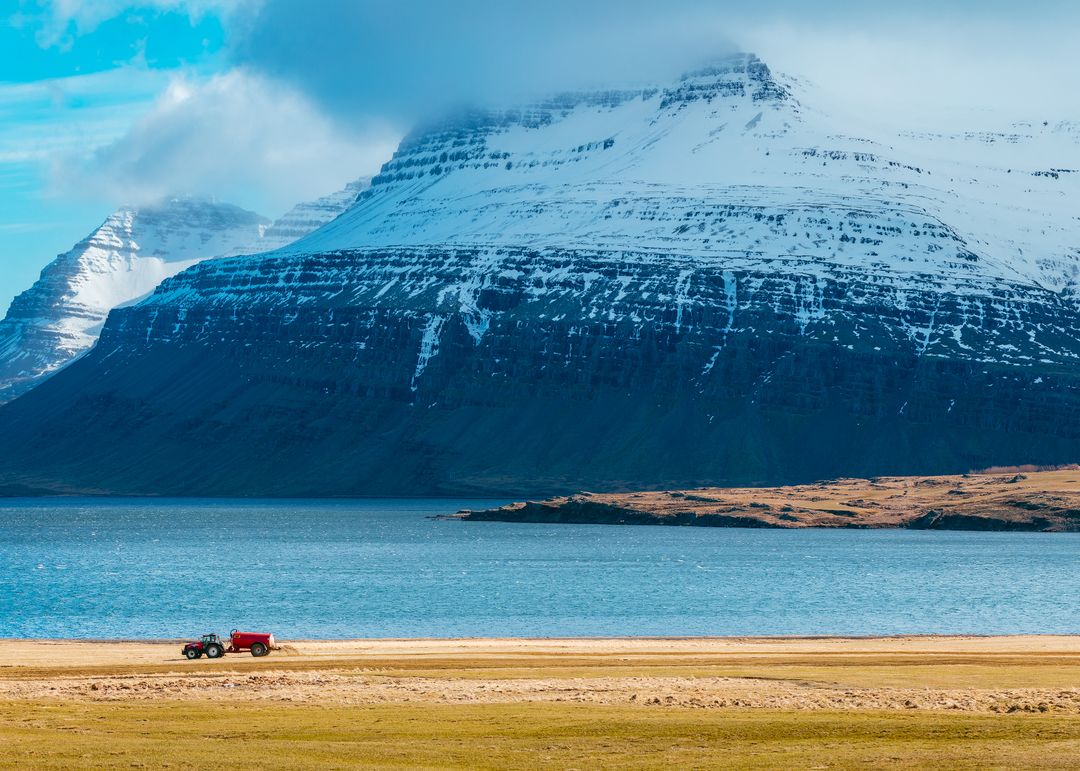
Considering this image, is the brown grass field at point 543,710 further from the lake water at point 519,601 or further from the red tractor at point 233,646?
the lake water at point 519,601

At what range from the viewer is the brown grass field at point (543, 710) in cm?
5675

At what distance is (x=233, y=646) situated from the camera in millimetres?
93438

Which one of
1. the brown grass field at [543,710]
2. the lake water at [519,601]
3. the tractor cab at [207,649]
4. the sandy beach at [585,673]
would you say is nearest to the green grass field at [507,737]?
the brown grass field at [543,710]

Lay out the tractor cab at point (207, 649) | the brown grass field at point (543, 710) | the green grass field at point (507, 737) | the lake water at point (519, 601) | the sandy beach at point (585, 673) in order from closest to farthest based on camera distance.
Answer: the green grass field at point (507, 737), the brown grass field at point (543, 710), the sandy beach at point (585, 673), the tractor cab at point (207, 649), the lake water at point (519, 601)

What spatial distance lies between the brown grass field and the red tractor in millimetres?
796

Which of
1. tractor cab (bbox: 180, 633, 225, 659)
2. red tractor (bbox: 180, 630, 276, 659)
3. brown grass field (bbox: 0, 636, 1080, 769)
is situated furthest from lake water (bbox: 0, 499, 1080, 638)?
brown grass field (bbox: 0, 636, 1080, 769)

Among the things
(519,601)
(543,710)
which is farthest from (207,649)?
(519,601)

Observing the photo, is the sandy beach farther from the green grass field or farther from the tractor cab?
the green grass field

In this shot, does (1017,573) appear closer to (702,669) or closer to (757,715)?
(702,669)

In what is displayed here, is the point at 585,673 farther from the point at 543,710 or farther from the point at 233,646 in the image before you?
the point at 233,646

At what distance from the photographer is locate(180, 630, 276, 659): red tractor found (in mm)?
92438

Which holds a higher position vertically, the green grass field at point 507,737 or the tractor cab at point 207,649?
the tractor cab at point 207,649

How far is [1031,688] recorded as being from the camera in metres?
73.5

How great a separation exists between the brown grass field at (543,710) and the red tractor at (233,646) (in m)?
0.80
